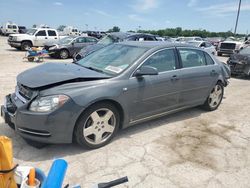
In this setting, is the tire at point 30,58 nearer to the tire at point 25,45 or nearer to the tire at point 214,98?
the tire at point 25,45

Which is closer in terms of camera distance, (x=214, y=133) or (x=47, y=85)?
(x=47, y=85)

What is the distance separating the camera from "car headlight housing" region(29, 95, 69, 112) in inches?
124

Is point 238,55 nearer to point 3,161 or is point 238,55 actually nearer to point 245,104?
point 245,104

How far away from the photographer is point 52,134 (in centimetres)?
321

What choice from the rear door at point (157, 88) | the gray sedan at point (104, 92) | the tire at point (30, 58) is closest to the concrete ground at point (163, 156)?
the gray sedan at point (104, 92)

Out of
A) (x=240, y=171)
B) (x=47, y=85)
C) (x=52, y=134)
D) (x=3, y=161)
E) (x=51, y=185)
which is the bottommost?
(x=240, y=171)

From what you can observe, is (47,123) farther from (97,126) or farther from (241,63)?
(241,63)

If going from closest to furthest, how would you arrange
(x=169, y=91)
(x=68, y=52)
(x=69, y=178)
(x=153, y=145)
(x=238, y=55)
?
(x=69, y=178), (x=153, y=145), (x=169, y=91), (x=238, y=55), (x=68, y=52)

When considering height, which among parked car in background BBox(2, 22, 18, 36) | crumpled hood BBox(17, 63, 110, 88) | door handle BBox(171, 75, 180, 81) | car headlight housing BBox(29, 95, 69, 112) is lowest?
car headlight housing BBox(29, 95, 69, 112)

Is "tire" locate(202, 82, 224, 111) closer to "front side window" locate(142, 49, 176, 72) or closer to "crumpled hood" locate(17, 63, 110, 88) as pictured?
"front side window" locate(142, 49, 176, 72)

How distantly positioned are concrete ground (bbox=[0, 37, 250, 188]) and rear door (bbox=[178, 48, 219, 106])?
0.53 meters

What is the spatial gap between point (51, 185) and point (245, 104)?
6004mm

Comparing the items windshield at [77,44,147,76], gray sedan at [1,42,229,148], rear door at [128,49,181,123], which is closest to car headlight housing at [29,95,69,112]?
gray sedan at [1,42,229,148]

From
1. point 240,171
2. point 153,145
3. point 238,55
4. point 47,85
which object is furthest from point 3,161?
point 238,55
